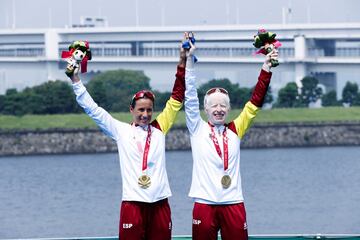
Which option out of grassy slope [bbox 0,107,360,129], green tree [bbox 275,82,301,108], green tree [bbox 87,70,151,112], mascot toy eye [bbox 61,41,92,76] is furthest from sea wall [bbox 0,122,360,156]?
mascot toy eye [bbox 61,41,92,76]

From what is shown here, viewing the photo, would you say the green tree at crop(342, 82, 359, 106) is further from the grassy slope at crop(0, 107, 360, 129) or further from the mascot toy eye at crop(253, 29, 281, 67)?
the mascot toy eye at crop(253, 29, 281, 67)

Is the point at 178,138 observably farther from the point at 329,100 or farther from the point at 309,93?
the point at 329,100

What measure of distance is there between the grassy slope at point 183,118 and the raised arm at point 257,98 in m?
70.0

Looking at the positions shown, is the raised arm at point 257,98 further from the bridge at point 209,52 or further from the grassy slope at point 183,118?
the bridge at point 209,52

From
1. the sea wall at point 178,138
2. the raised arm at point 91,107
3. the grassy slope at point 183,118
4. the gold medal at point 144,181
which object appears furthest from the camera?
the sea wall at point 178,138

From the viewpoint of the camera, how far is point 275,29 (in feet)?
400

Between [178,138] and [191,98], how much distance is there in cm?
7483

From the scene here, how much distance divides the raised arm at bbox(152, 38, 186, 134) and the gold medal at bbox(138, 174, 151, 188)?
0.52 meters

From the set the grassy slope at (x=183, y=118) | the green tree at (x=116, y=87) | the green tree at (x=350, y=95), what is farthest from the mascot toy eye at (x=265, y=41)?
the green tree at (x=350, y=95)

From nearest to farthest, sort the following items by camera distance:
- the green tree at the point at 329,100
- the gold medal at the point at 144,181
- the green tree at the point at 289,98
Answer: the gold medal at the point at 144,181
the green tree at the point at 289,98
the green tree at the point at 329,100

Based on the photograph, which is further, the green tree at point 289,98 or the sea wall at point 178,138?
the green tree at point 289,98

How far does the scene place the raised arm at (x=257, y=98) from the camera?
12.9m

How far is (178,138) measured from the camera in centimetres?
8769

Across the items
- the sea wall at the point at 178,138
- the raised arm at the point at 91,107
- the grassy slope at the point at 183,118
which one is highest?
the grassy slope at the point at 183,118
